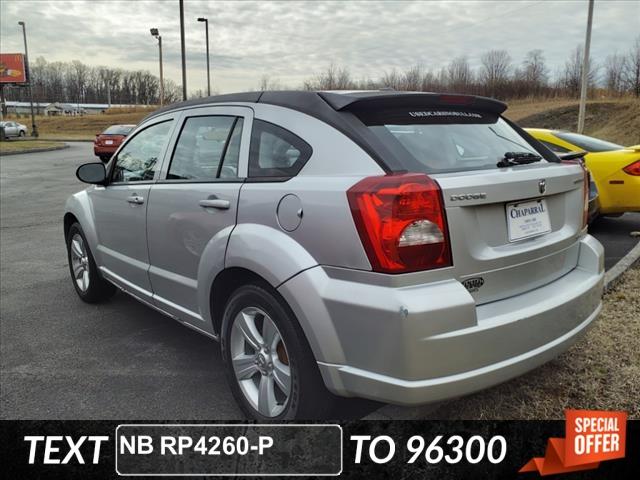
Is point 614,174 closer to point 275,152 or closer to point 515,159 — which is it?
point 515,159

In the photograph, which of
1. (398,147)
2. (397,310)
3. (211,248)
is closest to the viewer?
(397,310)

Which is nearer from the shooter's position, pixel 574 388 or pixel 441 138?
pixel 441 138

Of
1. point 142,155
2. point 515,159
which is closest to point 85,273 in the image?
point 142,155

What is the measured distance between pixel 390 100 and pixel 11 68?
238 ft

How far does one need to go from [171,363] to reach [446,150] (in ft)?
7.76

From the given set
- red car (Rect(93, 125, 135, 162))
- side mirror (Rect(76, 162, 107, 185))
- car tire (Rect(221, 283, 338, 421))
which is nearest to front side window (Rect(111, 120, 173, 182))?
side mirror (Rect(76, 162, 107, 185))

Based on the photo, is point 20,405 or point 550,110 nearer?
point 20,405

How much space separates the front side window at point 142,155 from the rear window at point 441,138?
5.90 feet

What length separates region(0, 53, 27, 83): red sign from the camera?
2461 inches

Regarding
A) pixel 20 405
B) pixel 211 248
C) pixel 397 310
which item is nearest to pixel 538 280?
pixel 397 310

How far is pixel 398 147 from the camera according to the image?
251cm

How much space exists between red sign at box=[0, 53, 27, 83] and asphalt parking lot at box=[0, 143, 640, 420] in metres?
66.6

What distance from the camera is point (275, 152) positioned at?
2.82 meters

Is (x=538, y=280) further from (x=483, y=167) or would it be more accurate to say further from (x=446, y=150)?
(x=446, y=150)
